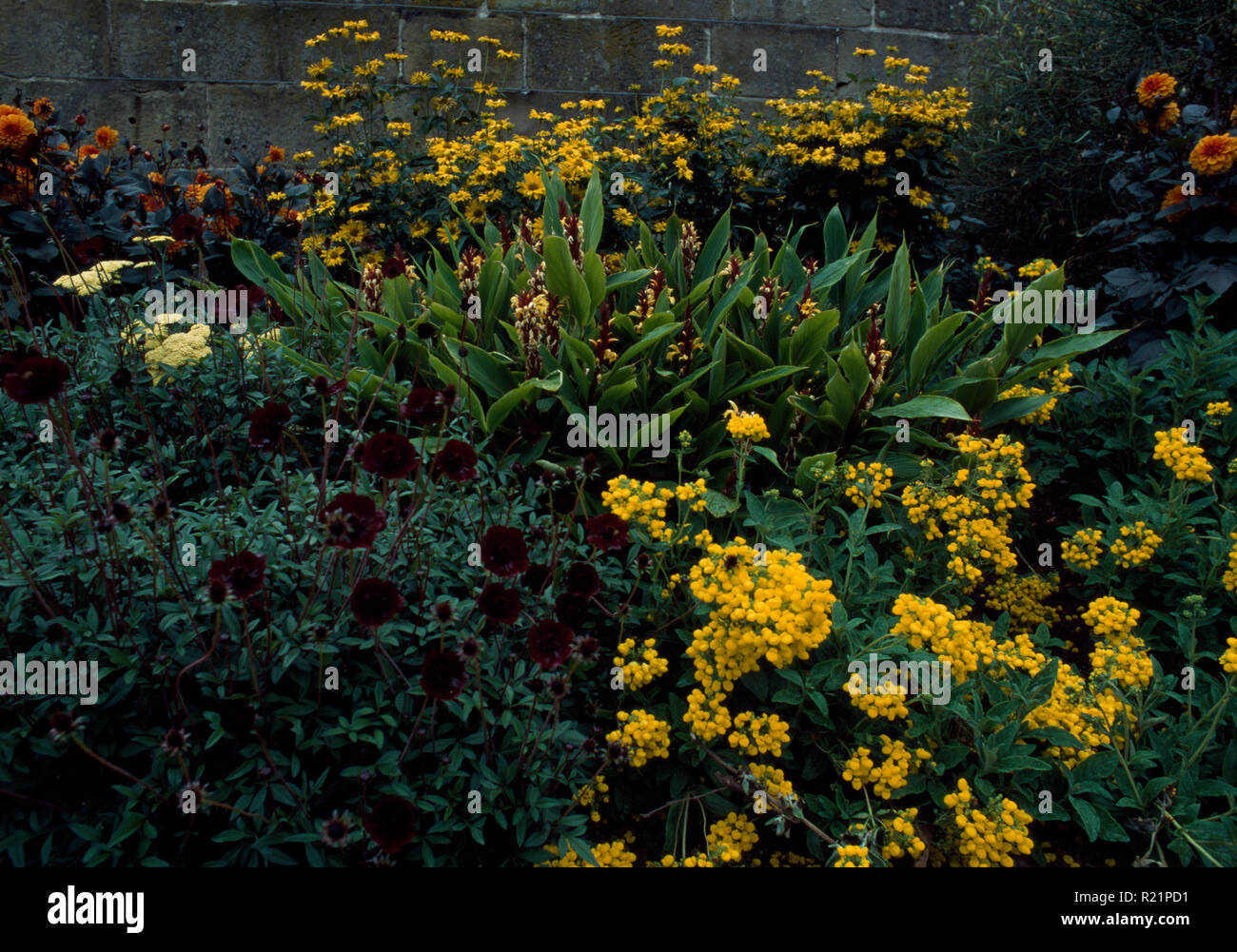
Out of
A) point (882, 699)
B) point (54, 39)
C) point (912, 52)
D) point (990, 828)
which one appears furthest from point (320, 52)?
point (990, 828)

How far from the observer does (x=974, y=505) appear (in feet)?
7.35

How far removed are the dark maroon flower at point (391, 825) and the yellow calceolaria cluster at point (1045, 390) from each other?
8.22ft

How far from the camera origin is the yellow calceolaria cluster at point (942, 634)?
1.75 metres

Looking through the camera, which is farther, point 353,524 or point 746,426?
point 746,426

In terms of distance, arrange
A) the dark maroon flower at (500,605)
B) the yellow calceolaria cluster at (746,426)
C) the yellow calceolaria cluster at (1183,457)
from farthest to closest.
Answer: the yellow calceolaria cluster at (1183,457), the yellow calceolaria cluster at (746,426), the dark maroon flower at (500,605)

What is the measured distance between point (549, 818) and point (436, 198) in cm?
362

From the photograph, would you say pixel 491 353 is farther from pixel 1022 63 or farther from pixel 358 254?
pixel 1022 63

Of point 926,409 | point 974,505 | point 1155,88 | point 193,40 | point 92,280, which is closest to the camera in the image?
point 974,505

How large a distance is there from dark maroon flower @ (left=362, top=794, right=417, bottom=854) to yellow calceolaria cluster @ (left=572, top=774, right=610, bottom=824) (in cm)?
43

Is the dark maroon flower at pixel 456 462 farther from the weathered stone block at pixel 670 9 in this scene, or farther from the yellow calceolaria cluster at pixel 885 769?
the weathered stone block at pixel 670 9

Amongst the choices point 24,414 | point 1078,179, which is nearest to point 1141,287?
point 1078,179

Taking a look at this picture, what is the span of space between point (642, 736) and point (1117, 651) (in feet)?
3.68
